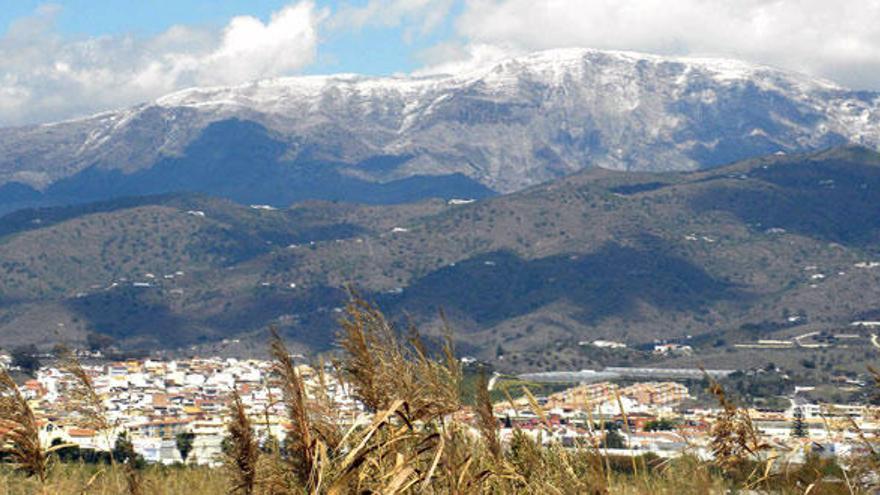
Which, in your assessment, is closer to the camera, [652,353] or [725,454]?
[725,454]

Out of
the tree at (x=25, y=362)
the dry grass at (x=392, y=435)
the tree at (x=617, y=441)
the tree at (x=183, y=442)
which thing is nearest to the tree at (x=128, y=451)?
the dry grass at (x=392, y=435)

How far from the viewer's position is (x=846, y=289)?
7825 inches

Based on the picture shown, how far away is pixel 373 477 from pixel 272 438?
1.31m

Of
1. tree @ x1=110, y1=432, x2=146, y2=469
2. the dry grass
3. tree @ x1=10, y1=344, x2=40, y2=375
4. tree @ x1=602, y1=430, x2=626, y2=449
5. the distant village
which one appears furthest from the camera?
tree @ x1=10, y1=344, x2=40, y2=375

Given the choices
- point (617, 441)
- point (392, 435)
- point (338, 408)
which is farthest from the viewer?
point (617, 441)

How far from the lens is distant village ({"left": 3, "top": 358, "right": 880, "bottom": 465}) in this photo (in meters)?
6.24

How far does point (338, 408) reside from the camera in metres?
6.52

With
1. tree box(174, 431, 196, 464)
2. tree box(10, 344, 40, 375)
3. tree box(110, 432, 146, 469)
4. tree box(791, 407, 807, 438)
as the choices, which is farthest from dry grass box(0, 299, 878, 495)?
tree box(10, 344, 40, 375)

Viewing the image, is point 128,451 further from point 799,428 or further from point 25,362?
point 25,362

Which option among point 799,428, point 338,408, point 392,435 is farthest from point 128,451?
point 799,428

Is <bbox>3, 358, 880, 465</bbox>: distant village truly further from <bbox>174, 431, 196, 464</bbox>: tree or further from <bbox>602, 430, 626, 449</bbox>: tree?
<bbox>174, 431, 196, 464</bbox>: tree

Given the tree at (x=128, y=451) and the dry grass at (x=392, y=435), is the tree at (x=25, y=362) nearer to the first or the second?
the tree at (x=128, y=451)

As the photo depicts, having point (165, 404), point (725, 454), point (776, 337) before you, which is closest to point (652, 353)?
point (776, 337)

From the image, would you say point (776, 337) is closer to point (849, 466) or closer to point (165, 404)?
point (165, 404)
